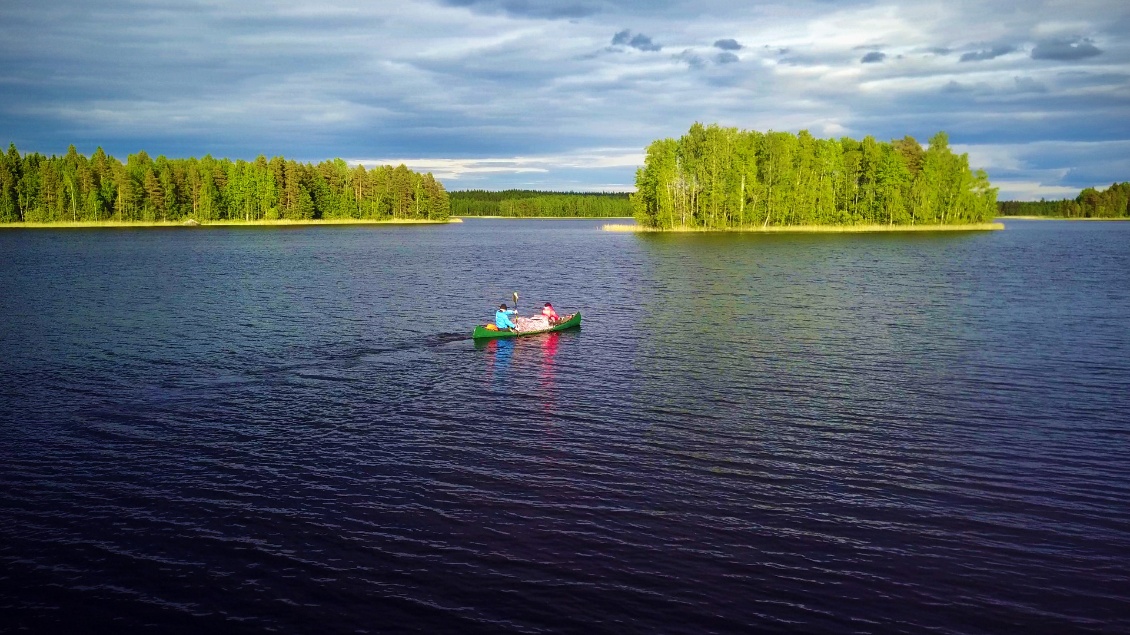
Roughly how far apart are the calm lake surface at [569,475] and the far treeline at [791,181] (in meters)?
107

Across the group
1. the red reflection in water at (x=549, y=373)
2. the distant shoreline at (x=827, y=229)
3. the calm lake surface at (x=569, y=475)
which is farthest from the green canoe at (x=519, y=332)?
the distant shoreline at (x=827, y=229)

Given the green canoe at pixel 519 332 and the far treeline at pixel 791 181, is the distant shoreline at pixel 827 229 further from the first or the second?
the green canoe at pixel 519 332

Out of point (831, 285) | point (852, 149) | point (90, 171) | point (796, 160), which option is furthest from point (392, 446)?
point (90, 171)

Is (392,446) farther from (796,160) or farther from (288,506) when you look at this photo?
(796,160)

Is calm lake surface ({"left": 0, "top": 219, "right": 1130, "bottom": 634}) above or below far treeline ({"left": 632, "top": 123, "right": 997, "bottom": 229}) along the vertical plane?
below

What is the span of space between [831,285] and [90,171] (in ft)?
595

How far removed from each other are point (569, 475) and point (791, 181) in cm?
14437

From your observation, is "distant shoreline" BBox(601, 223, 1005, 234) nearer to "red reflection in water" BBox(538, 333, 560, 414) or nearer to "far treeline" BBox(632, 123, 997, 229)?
"far treeline" BBox(632, 123, 997, 229)

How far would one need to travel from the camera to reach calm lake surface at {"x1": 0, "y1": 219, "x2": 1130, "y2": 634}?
573 inches

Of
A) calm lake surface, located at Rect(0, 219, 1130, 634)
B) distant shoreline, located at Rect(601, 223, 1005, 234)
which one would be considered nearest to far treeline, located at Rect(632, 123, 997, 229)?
distant shoreline, located at Rect(601, 223, 1005, 234)

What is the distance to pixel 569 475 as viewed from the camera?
20.8m

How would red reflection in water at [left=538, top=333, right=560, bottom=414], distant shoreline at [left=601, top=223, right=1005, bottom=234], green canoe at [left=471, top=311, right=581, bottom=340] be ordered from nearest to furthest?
red reflection in water at [left=538, top=333, right=560, bottom=414] < green canoe at [left=471, top=311, right=581, bottom=340] < distant shoreline at [left=601, top=223, right=1005, bottom=234]

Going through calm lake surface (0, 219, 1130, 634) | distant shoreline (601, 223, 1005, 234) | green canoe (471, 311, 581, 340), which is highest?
distant shoreline (601, 223, 1005, 234)

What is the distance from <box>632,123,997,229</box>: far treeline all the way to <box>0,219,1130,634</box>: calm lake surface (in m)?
107
